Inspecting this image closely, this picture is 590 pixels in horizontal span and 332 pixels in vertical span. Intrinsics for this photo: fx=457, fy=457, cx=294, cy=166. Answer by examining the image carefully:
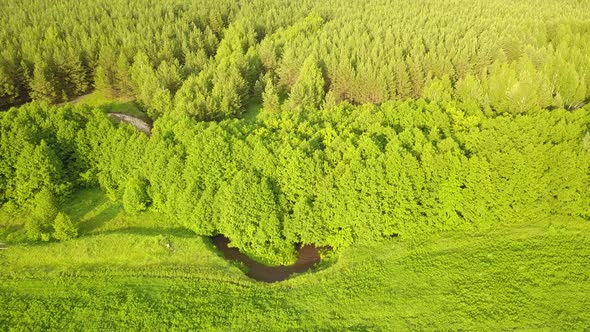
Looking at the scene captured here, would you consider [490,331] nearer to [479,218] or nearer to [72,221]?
[479,218]

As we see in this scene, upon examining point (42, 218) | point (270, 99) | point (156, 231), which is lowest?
point (156, 231)

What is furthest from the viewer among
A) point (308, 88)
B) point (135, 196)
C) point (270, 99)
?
point (270, 99)

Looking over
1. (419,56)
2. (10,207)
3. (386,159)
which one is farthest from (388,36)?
(10,207)

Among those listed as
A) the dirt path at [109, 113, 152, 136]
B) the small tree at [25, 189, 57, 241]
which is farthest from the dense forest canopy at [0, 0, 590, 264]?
the dirt path at [109, 113, 152, 136]

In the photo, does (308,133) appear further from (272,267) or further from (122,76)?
(122,76)

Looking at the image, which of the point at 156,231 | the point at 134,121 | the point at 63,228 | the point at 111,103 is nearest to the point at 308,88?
the point at 134,121

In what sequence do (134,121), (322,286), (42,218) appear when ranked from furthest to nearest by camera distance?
(134,121) → (42,218) → (322,286)
